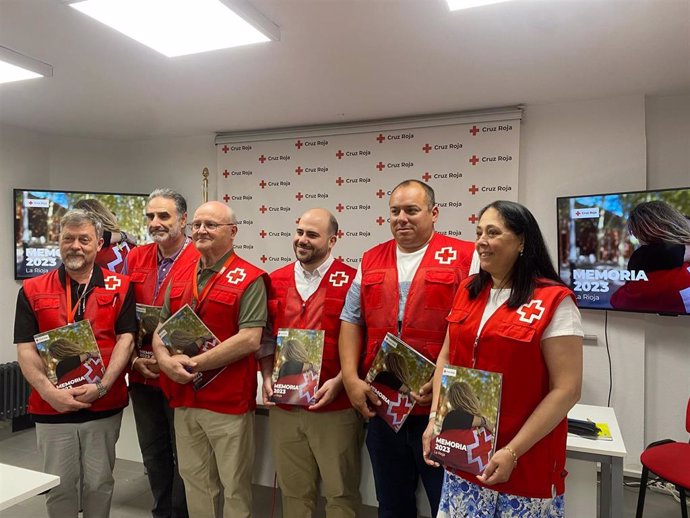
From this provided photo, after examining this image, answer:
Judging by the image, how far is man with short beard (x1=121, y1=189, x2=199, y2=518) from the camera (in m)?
2.59

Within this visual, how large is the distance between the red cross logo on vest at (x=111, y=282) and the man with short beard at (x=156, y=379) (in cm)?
22

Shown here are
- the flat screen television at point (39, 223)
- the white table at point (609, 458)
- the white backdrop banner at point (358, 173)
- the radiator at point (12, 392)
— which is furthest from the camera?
the flat screen television at point (39, 223)

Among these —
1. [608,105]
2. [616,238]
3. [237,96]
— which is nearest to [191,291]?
[237,96]

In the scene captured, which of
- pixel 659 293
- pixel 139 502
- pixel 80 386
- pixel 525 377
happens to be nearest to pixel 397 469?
pixel 525 377

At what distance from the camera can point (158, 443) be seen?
2.70m

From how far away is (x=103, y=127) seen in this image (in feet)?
16.0

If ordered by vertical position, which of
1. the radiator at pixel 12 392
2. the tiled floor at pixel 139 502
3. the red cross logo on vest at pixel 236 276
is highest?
the red cross logo on vest at pixel 236 276

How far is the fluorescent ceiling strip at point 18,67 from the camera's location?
9.23 feet

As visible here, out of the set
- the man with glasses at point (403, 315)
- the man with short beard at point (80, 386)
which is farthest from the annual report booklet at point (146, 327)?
the man with glasses at point (403, 315)

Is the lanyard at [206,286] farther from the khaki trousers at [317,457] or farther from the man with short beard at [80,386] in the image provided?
the khaki trousers at [317,457]

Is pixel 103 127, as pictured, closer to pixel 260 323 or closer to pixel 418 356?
pixel 260 323

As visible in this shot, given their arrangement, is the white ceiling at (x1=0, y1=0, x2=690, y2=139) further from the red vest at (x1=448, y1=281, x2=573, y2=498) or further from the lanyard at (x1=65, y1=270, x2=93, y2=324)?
the red vest at (x1=448, y1=281, x2=573, y2=498)

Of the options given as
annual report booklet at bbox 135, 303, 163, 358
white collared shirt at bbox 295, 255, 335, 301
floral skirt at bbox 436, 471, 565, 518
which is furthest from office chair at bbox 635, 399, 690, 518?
annual report booklet at bbox 135, 303, 163, 358

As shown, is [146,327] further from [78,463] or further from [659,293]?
[659,293]
